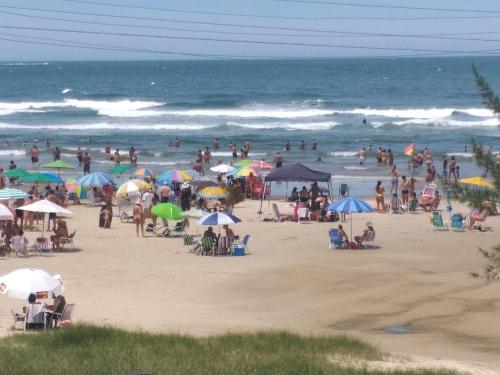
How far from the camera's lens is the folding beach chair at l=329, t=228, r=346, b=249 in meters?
24.3

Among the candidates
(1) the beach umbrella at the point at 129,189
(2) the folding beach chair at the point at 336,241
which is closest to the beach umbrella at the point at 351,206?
(2) the folding beach chair at the point at 336,241

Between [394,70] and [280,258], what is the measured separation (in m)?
125

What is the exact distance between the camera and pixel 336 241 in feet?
79.7

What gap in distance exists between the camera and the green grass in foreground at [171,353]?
39.6ft

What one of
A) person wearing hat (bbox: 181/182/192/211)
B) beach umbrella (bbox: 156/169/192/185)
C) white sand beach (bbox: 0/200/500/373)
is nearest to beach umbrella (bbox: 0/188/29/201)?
white sand beach (bbox: 0/200/500/373)

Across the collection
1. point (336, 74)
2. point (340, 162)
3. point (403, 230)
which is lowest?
point (403, 230)

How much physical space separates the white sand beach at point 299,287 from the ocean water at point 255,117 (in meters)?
5.64

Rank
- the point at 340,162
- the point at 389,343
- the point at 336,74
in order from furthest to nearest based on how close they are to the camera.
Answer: the point at 336,74, the point at 340,162, the point at 389,343

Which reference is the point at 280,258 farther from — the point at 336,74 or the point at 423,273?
the point at 336,74

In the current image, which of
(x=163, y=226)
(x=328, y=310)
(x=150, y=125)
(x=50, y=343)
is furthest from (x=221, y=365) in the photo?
(x=150, y=125)

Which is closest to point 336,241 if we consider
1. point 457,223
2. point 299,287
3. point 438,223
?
point 438,223

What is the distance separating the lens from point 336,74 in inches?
5197

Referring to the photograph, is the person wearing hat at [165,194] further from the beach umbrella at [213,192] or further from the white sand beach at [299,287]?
the white sand beach at [299,287]

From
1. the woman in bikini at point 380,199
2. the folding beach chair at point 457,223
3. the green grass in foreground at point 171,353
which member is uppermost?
Answer: the woman in bikini at point 380,199
